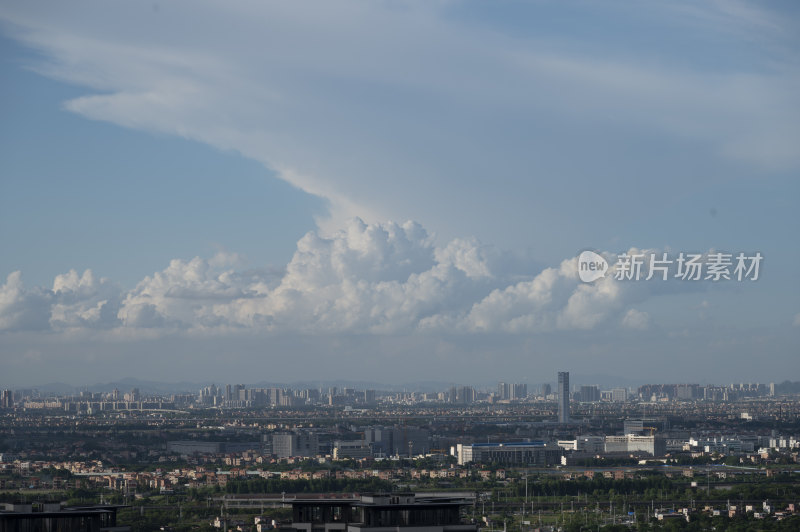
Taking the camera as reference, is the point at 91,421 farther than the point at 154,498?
Yes

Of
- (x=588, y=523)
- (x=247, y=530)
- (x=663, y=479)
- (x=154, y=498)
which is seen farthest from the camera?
(x=663, y=479)

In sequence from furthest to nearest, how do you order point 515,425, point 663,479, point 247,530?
point 515,425 → point 663,479 → point 247,530

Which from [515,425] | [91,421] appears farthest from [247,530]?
[91,421]

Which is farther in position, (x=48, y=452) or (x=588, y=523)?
(x=48, y=452)

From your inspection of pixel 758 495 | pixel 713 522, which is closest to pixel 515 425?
pixel 758 495

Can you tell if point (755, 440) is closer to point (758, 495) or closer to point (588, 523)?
point (758, 495)

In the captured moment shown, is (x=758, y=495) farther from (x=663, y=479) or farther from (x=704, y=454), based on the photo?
(x=704, y=454)
